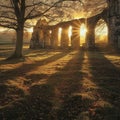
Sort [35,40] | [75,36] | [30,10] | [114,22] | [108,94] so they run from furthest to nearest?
[35,40], [75,36], [114,22], [30,10], [108,94]

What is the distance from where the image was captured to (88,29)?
39.4 metres

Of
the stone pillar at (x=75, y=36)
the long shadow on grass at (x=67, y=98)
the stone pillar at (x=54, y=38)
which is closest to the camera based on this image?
the long shadow on grass at (x=67, y=98)

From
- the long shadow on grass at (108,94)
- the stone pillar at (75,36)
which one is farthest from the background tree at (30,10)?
the stone pillar at (75,36)

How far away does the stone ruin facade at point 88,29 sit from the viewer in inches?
1232

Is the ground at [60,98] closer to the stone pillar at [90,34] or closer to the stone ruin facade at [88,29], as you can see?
the stone ruin facade at [88,29]

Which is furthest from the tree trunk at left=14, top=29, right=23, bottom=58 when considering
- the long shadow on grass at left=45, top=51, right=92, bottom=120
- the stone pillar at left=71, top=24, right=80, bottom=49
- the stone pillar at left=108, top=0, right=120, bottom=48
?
the stone pillar at left=71, top=24, right=80, bottom=49

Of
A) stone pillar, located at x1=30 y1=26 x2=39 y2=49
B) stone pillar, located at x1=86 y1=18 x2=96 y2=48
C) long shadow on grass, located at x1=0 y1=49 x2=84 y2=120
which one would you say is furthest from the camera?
stone pillar, located at x1=30 y1=26 x2=39 y2=49

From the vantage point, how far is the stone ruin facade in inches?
1232

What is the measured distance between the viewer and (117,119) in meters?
6.84

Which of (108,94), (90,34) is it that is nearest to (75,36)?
(90,34)

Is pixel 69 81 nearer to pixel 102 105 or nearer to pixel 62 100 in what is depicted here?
pixel 62 100

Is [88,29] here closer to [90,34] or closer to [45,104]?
[90,34]

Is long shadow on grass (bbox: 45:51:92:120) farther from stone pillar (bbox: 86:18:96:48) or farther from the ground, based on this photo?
stone pillar (bbox: 86:18:96:48)

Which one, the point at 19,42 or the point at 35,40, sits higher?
the point at 35,40
